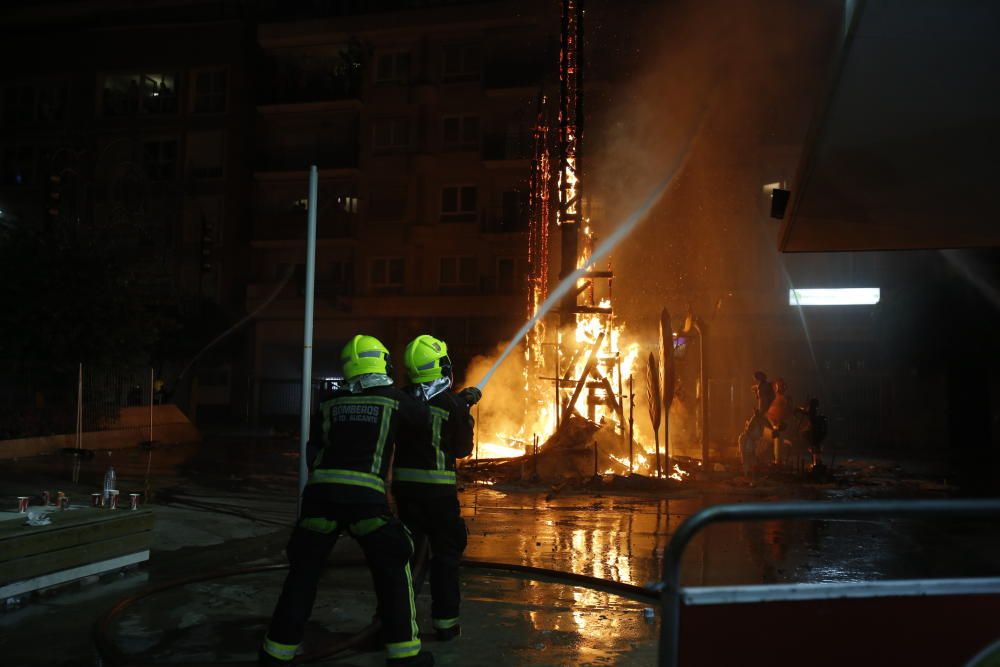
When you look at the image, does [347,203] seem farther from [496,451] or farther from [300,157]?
[496,451]

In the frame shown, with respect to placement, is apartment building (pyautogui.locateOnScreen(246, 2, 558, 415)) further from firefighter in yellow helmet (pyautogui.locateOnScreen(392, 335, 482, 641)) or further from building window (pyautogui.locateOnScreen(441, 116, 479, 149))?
firefighter in yellow helmet (pyautogui.locateOnScreen(392, 335, 482, 641))

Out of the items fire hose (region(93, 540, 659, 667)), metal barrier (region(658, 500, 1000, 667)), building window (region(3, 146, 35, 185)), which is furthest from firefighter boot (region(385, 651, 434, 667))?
building window (region(3, 146, 35, 185))

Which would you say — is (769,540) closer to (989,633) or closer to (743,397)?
(989,633)

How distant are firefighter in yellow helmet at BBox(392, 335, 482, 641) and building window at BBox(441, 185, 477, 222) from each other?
86.2 ft

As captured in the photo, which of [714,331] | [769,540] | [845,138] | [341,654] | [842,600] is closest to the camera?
[842,600]

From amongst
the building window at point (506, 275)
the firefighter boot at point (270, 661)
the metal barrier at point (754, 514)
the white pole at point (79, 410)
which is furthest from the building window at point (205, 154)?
the metal barrier at point (754, 514)

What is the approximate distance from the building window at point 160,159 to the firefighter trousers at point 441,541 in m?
32.0

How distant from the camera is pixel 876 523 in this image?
9.49 metres

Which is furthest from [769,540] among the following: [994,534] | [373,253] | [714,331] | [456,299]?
[373,253]

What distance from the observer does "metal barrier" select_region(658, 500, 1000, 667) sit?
2494 millimetres

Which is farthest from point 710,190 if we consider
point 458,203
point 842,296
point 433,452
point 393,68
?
point 433,452

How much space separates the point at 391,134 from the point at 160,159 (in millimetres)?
9915

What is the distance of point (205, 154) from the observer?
3278 centimetres

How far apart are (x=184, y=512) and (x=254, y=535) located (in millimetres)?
1640
